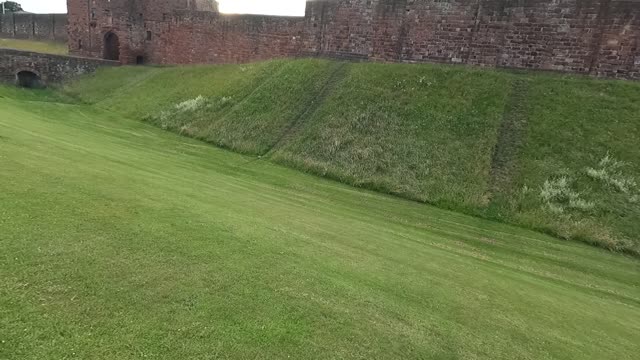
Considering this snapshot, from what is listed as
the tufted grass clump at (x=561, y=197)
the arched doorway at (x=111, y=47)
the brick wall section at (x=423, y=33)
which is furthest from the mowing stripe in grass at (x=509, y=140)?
the arched doorway at (x=111, y=47)

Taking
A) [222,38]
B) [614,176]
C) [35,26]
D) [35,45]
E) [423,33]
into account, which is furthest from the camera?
[35,26]

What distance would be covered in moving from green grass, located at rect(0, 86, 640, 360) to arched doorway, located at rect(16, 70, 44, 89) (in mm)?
26851

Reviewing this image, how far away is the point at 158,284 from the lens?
5.90 meters

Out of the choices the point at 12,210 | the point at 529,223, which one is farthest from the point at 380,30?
the point at 12,210

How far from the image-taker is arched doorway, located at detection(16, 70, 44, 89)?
116 ft

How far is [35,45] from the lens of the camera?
46.4m

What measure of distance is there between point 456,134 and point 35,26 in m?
47.7

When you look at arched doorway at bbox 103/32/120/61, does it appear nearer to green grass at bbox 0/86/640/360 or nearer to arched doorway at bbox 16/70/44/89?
arched doorway at bbox 16/70/44/89

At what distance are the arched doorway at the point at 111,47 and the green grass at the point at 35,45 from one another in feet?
20.9

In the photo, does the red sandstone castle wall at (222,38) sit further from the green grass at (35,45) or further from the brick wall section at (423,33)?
the green grass at (35,45)

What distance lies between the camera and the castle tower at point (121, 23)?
37.7 meters

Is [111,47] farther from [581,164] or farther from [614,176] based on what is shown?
[614,176]

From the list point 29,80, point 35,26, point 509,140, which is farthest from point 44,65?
point 509,140

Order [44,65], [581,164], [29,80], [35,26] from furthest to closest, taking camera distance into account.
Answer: [35,26]
[29,80]
[44,65]
[581,164]
